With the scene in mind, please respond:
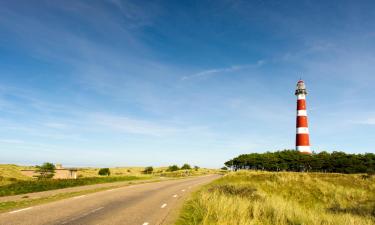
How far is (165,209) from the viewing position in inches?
589

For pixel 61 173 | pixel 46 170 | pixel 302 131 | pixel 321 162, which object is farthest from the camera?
pixel 321 162

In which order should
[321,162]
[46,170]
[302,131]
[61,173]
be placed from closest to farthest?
[46,170] < [61,173] < [302,131] < [321,162]

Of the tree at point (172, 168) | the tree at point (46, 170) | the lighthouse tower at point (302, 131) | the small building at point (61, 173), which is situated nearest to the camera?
the tree at point (46, 170)

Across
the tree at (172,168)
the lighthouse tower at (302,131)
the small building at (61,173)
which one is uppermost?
the lighthouse tower at (302,131)

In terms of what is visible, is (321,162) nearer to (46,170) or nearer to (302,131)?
(302,131)

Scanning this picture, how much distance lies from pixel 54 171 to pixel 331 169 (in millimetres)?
75570

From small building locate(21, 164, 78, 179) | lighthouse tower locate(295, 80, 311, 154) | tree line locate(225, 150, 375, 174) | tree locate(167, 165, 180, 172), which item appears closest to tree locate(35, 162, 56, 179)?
small building locate(21, 164, 78, 179)

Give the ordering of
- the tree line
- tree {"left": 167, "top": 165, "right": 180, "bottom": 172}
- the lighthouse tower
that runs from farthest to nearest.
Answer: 1. tree {"left": 167, "top": 165, "right": 180, "bottom": 172}
2. the tree line
3. the lighthouse tower

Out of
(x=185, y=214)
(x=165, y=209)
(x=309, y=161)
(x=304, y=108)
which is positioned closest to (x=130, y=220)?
(x=185, y=214)

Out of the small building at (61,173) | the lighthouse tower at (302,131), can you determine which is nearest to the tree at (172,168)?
the lighthouse tower at (302,131)

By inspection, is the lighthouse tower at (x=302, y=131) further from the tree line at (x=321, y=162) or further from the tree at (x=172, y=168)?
the tree at (x=172, y=168)

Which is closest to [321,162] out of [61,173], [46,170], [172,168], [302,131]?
[302,131]

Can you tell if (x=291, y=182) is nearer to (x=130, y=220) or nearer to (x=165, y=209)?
(x=165, y=209)

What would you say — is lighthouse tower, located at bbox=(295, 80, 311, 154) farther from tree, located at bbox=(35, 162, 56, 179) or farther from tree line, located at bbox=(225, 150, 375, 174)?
tree, located at bbox=(35, 162, 56, 179)
